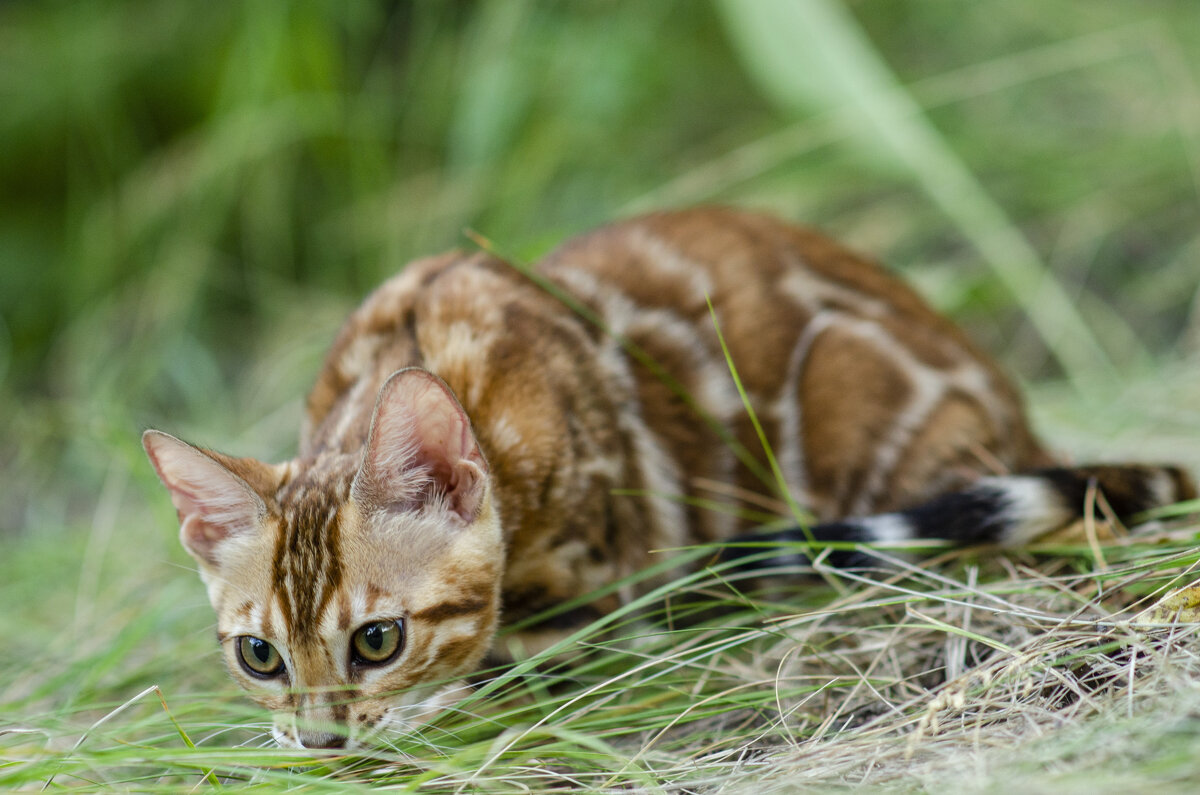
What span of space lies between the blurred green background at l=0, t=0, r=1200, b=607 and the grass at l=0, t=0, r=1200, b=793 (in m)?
0.02

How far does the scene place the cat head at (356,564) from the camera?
61.8 inches

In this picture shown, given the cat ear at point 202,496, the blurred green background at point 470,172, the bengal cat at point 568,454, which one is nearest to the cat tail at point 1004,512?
the bengal cat at point 568,454

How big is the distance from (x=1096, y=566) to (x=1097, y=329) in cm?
202

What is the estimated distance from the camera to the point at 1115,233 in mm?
3824

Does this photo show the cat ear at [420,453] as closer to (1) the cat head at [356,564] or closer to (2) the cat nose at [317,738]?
(1) the cat head at [356,564]

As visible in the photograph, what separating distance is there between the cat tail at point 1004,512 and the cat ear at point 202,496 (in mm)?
903

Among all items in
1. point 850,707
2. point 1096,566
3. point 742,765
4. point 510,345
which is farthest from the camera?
point 510,345

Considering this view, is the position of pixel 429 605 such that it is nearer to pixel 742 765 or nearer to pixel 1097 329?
pixel 742 765

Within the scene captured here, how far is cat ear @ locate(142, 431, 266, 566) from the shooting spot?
5.37 feet

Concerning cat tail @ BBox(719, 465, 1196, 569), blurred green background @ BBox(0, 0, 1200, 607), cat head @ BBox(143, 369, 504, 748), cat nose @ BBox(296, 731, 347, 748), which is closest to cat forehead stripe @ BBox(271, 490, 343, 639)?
cat head @ BBox(143, 369, 504, 748)

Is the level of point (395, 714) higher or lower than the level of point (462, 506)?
lower

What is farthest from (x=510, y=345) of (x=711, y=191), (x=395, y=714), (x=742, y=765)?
(x=711, y=191)

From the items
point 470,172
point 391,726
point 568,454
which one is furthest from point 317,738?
point 470,172

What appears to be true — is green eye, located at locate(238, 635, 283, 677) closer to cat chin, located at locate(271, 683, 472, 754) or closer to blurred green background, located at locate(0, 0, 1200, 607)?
cat chin, located at locate(271, 683, 472, 754)
